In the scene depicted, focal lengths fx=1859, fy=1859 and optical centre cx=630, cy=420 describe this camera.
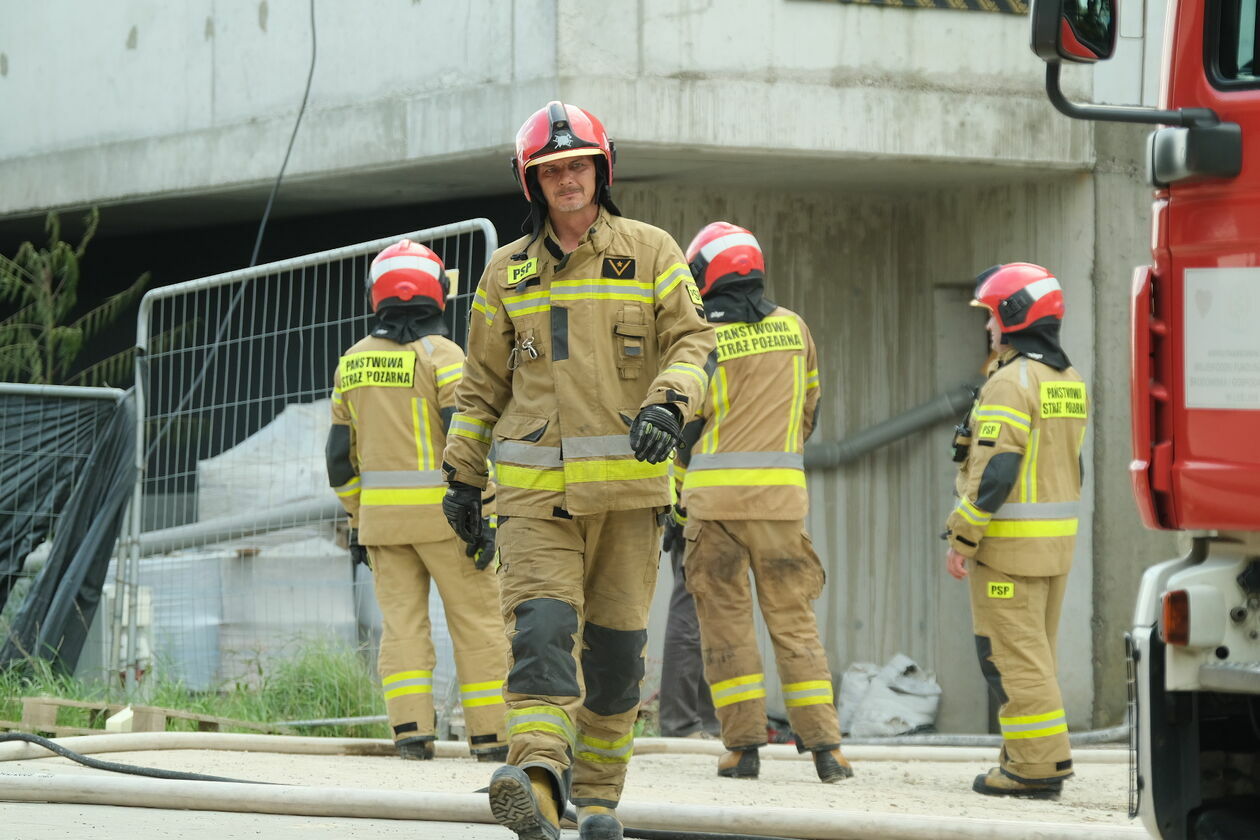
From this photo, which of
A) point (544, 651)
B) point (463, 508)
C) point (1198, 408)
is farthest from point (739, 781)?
point (1198, 408)

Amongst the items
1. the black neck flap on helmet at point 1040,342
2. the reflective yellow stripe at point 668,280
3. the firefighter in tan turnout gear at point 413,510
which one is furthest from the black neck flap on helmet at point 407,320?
the reflective yellow stripe at point 668,280

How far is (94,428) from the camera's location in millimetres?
10133

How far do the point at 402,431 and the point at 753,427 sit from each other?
149cm

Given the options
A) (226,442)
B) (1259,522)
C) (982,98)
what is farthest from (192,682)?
(1259,522)

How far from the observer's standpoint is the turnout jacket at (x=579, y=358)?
5.11 meters

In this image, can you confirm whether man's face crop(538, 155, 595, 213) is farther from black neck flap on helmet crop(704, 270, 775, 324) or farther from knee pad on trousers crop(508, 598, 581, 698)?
black neck flap on helmet crop(704, 270, 775, 324)

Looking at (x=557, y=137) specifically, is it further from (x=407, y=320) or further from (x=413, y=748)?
(x=413, y=748)

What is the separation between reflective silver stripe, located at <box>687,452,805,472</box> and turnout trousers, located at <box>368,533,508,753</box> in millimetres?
1040

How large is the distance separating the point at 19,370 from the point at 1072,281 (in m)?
7.07

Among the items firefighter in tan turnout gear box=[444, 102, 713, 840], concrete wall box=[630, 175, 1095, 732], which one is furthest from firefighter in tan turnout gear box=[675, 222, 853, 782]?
concrete wall box=[630, 175, 1095, 732]

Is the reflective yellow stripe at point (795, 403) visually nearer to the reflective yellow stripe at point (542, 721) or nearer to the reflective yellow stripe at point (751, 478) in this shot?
the reflective yellow stripe at point (751, 478)

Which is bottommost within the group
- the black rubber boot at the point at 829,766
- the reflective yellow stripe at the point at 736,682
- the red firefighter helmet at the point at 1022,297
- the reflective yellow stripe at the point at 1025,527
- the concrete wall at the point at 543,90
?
the black rubber boot at the point at 829,766

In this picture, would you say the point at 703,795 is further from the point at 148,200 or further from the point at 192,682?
the point at 148,200

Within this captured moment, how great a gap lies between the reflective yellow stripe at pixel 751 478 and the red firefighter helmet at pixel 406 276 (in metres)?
1.42
